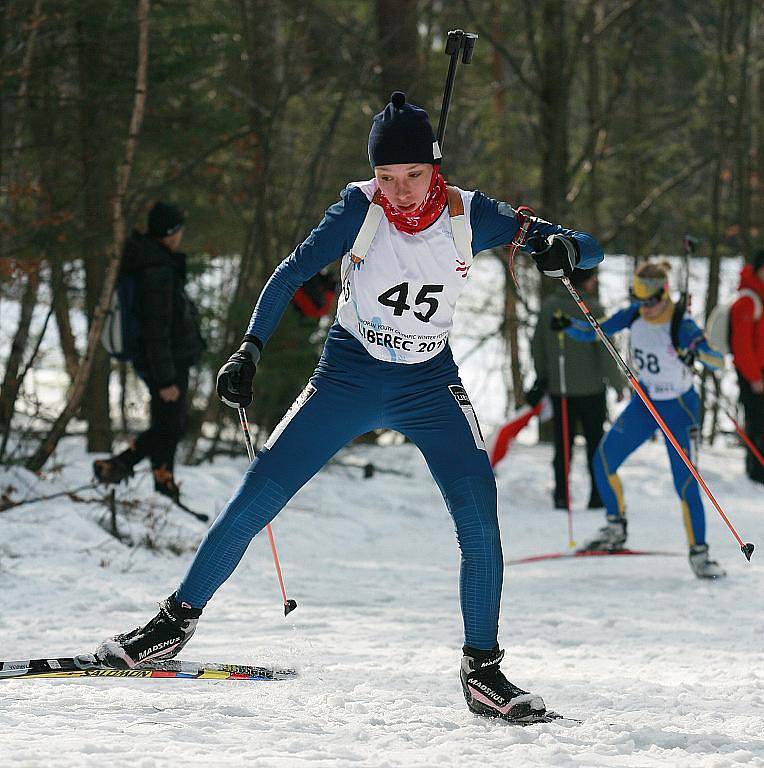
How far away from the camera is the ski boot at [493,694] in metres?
3.60

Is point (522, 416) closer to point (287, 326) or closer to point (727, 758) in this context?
point (287, 326)

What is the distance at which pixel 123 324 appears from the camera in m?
7.23

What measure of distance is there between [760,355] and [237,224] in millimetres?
6015

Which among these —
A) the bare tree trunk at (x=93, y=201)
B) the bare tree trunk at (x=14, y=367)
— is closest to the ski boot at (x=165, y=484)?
the bare tree trunk at (x=14, y=367)

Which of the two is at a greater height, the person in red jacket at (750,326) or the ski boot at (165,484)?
the person in red jacket at (750,326)

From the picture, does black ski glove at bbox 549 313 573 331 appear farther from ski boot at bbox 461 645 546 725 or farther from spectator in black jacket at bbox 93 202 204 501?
ski boot at bbox 461 645 546 725

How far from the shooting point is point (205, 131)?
9.66 metres

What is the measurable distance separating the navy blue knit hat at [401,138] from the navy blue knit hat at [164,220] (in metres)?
3.93

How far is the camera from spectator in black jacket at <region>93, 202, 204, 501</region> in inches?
281

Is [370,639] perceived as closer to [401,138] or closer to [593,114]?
[401,138]

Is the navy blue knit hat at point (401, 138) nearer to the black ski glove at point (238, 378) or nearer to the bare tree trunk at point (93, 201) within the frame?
the black ski glove at point (238, 378)

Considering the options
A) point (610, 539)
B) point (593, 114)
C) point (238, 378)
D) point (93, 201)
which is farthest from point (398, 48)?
point (238, 378)

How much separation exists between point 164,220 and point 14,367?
6.05ft

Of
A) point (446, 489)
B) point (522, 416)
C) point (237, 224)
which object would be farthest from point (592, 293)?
point (446, 489)
